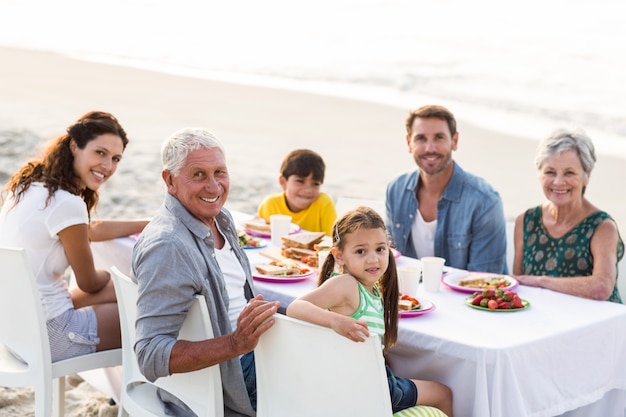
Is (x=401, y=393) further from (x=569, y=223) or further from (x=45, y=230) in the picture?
(x=45, y=230)

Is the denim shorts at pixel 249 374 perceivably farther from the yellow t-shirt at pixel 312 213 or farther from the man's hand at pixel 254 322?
the yellow t-shirt at pixel 312 213

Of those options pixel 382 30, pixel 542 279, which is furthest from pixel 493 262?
pixel 382 30

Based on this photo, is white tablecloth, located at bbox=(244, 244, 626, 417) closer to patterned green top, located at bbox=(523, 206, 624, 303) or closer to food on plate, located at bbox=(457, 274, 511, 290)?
food on plate, located at bbox=(457, 274, 511, 290)

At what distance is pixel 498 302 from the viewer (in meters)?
3.13

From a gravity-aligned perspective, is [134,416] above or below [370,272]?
below

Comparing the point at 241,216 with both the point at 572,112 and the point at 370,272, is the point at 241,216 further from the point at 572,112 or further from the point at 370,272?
the point at 572,112

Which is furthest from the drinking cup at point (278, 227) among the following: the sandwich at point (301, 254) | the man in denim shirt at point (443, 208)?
the man in denim shirt at point (443, 208)

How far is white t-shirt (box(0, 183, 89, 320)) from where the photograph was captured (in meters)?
3.51

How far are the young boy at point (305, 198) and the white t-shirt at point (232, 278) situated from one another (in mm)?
1918

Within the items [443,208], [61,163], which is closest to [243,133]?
[443,208]

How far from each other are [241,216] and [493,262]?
151 cm

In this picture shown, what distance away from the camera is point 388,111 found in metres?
13.7

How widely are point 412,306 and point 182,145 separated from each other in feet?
3.41

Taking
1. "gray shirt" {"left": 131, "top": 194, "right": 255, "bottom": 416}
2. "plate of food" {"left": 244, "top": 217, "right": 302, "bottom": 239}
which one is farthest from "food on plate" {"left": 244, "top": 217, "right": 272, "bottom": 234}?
"gray shirt" {"left": 131, "top": 194, "right": 255, "bottom": 416}
